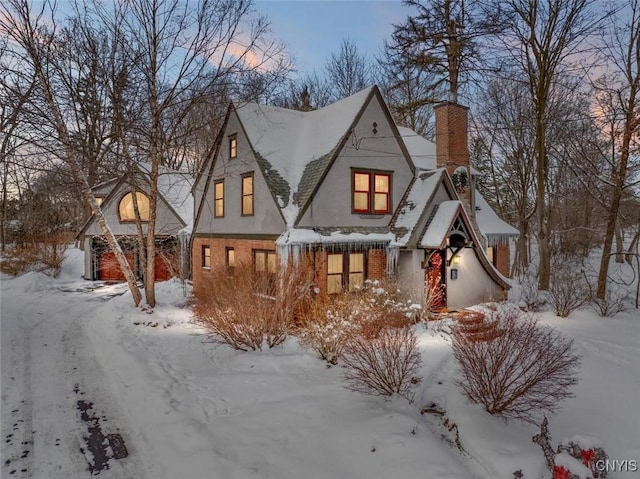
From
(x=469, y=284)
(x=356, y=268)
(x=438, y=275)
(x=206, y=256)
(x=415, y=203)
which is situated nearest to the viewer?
(x=356, y=268)

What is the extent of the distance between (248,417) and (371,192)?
10007mm

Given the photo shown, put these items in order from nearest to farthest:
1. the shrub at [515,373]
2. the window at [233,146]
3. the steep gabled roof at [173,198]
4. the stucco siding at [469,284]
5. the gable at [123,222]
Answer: the shrub at [515,373] < the stucco siding at [469,284] < the window at [233,146] < the steep gabled roof at [173,198] < the gable at [123,222]

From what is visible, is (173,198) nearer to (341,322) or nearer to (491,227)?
(491,227)

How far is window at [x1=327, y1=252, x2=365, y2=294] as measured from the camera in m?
13.3

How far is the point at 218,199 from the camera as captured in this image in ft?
53.6

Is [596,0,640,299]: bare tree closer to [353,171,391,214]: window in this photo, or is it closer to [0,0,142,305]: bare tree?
[353,171,391,214]: window

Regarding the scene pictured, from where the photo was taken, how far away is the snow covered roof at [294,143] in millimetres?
13188

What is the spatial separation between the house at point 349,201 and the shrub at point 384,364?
552 cm

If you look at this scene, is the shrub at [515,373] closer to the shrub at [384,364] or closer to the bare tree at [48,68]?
the shrub at [384,364]

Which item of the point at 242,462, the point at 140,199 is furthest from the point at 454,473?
the point at 140,199

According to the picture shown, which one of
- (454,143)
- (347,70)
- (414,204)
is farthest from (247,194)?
(347,70)

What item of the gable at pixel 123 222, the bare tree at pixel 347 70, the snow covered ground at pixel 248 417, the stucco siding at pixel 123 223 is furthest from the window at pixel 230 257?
the bare tree at pixel 347 70

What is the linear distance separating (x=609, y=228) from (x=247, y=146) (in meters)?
15.2

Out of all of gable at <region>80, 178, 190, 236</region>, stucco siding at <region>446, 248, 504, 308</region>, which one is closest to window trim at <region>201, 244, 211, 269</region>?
gable at <region>80, 178, 190, 236</region>
